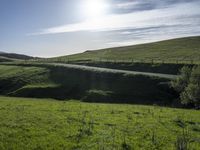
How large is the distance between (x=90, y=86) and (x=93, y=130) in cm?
4364

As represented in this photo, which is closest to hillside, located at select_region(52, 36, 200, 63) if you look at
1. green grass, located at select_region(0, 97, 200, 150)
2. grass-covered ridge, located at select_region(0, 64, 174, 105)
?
grass-covered ridge, located at select_region(0, 64, 174, 105)

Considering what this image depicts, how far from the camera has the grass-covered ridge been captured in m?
59.9

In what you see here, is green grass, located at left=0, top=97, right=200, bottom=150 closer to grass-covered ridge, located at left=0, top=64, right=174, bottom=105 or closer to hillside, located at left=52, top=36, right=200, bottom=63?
grass-covered ridge, located at left=0, top=64, right=174, bottom=105

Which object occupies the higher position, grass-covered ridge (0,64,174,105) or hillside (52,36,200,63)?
hillside (52,36,200,63)

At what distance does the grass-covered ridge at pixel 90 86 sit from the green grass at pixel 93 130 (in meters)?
27.1

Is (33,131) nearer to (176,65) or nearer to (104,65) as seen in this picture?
(176,65)

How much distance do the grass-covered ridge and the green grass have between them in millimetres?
27141

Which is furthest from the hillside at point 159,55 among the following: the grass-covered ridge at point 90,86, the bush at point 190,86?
the bush at point 190,86

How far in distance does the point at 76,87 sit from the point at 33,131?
1761 inches

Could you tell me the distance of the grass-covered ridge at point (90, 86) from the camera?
59.9m

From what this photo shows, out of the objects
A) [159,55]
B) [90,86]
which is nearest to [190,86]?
[90,86]

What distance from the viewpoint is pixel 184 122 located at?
29047mm

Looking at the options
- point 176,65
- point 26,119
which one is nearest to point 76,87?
point 176,65

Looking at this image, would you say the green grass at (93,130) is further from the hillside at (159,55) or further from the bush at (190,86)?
the hillside at (159,55)
